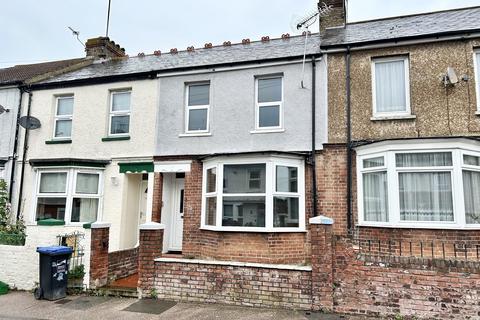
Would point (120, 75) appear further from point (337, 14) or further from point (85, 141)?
point (337, 14)

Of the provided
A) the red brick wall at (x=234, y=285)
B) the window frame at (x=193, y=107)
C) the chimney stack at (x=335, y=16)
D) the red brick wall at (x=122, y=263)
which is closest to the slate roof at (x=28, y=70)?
the window frame at (x=193, y=107)

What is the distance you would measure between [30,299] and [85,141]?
4973 mm

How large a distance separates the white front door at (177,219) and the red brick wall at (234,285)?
112 inches

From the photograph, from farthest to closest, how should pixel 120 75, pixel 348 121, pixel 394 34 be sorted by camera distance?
pixel 120 75
pixel 394 34
pixel 348 121

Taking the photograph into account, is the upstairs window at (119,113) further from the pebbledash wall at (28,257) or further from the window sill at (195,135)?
the pebbledash wall at (28,257)

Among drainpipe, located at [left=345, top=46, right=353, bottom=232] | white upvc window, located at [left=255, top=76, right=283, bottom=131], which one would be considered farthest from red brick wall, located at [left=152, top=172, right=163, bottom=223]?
drainpipe, located at [left=345, top=46, right=353, bottom=232]

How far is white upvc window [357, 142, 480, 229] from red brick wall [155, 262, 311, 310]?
2.71m

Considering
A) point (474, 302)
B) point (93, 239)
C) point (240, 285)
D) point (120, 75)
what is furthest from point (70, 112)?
point (474, 302)

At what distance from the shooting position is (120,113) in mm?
10797

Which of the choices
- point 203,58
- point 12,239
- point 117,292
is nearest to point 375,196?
point 117,292

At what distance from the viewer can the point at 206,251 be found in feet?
29.0

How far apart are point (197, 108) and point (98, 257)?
4868 mm

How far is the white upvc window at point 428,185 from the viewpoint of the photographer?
7.31m

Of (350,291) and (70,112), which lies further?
(70,112)
